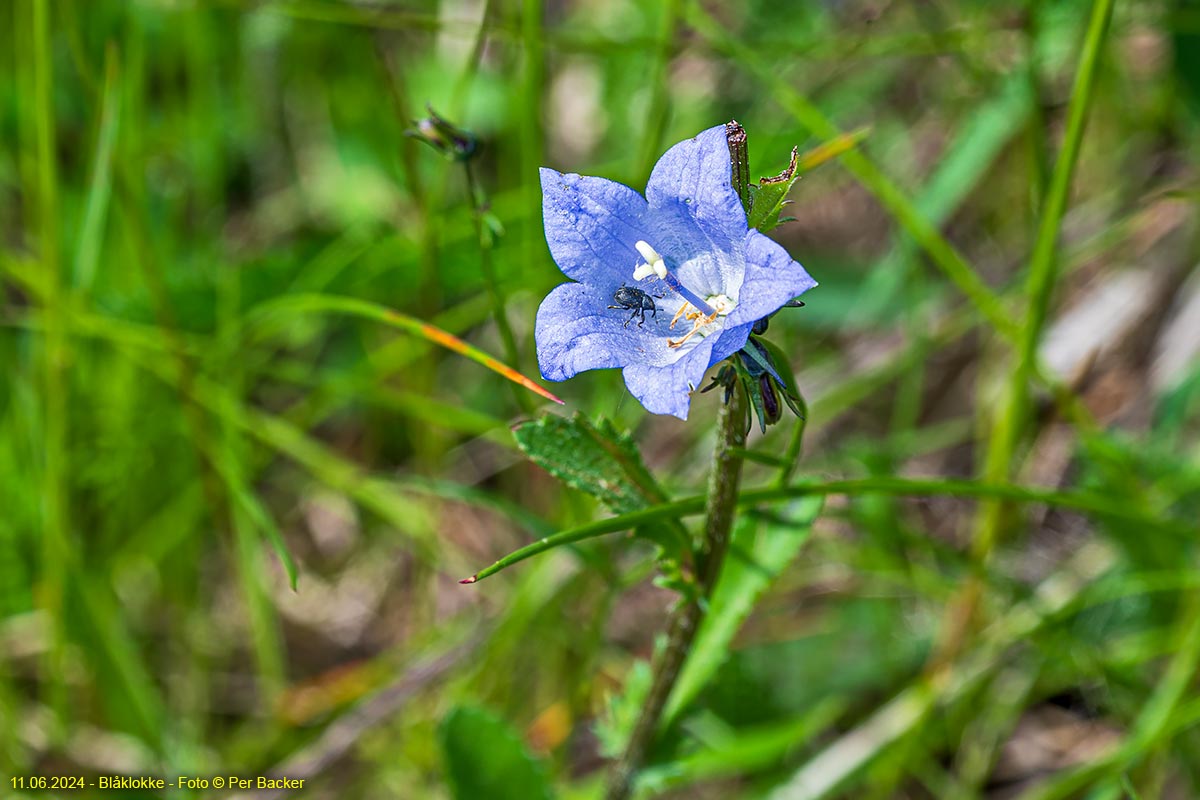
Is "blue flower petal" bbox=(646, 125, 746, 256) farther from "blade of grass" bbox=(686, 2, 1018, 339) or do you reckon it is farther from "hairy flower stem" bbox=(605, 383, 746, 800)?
"blade of grass" bbox=(686, 2, 1018, 339)

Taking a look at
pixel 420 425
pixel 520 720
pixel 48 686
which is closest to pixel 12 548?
pixel 48 686

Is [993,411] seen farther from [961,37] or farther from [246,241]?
[246,241]

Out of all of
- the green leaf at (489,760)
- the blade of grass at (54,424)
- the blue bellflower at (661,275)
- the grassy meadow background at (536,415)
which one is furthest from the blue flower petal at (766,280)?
the blade of grass at (54,424)

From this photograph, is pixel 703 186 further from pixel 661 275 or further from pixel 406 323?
pixel 406 323


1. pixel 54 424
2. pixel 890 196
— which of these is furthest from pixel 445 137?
pixel 54 424

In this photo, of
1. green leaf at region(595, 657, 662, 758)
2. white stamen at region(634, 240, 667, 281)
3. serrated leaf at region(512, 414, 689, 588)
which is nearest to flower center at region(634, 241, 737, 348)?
white stamen at region(634, 240, 667, 281)

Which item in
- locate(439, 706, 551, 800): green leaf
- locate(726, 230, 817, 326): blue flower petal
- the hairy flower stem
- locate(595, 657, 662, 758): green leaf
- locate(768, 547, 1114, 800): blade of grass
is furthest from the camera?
locate(768, 547, 1114, 800): blade of grass
